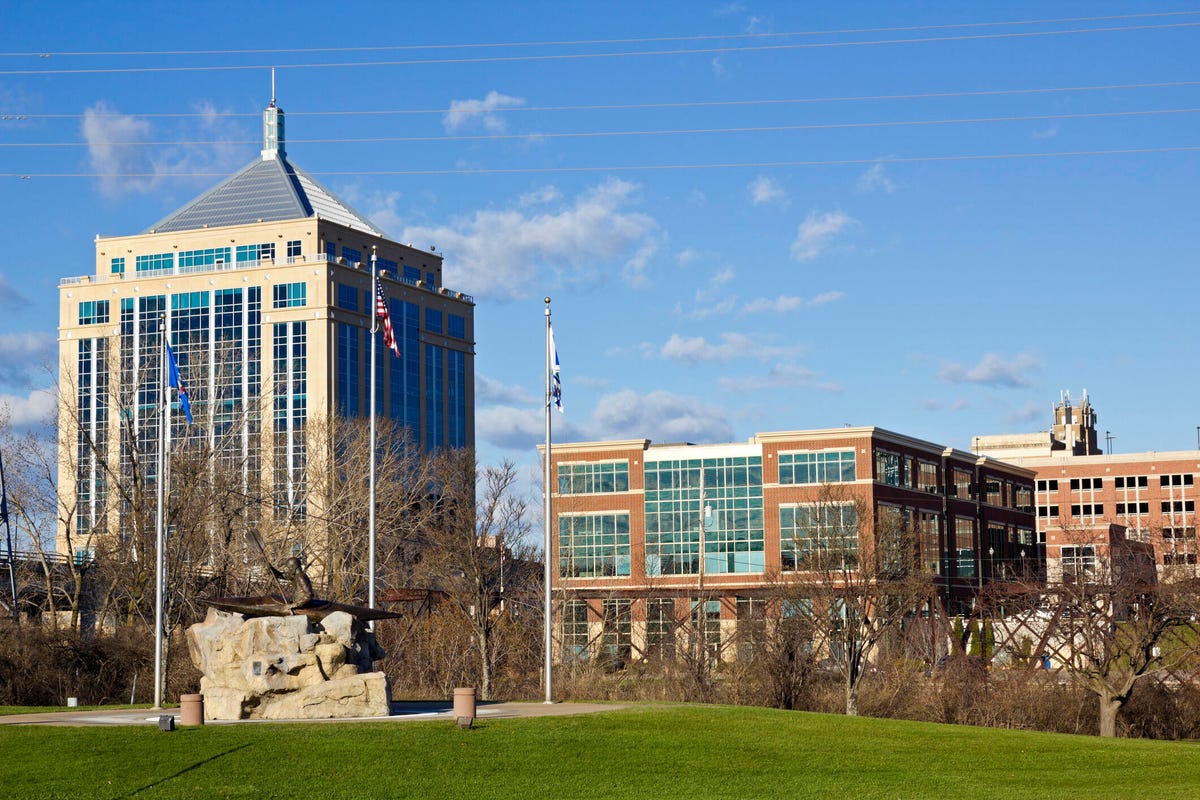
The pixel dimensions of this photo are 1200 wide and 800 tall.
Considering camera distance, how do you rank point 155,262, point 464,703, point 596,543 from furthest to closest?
1. point 155,262
2. point 596,543
3. point 464,703

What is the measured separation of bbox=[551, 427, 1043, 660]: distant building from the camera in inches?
3558

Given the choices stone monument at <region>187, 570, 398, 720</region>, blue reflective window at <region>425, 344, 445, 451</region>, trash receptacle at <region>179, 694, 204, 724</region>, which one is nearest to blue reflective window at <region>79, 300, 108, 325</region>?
blue reflective window at <region>425, 344, 445, 451</region>

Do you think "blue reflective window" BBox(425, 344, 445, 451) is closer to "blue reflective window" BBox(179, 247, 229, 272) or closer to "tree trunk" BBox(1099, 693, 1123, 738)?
"blue reflective window" BBox(179, 247, 229, 272)

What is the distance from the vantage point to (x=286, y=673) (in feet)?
114

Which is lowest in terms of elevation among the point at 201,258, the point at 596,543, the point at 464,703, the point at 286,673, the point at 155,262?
the point at 464,703

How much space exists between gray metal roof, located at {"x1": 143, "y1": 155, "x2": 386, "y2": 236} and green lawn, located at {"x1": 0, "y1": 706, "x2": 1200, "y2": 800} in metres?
114

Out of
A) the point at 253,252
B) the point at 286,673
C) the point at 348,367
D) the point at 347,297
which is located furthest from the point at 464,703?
the point at 253,252

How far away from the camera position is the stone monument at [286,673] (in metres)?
34.7

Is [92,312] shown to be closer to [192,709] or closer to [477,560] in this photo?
[477,560]

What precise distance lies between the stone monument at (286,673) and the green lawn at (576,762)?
2.11m

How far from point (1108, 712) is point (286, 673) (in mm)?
24113

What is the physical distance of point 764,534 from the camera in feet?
302

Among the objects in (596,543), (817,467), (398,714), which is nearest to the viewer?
(398,714)

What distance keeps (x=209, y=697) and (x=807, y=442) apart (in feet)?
199
